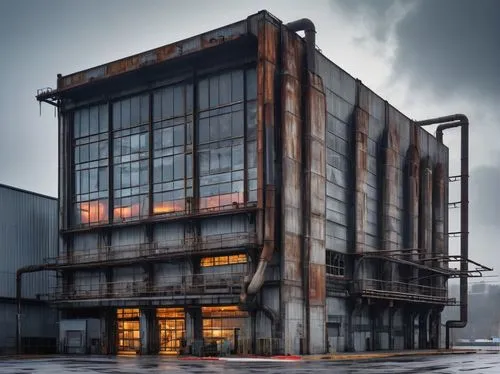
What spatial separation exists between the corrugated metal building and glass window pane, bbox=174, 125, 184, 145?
18.0m

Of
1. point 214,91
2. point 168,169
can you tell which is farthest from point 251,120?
point 168,169

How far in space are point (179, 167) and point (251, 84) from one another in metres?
8.90

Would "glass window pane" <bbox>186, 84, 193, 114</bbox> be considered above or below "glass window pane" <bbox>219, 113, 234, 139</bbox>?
above

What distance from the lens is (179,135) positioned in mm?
59375

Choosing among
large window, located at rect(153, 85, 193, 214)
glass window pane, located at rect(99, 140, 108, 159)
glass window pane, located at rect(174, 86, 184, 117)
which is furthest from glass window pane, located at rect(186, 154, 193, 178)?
glass window pane, located at rect(99, 140, 108, 159)

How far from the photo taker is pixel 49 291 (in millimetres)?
69812

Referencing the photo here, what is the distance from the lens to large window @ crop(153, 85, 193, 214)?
5853cm

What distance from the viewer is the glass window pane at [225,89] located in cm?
5700

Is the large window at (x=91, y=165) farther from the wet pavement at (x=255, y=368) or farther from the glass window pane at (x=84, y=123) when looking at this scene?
the wet pavement at (x=255, y=368)

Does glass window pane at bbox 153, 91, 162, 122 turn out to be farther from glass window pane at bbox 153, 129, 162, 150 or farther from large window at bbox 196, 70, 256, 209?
large window at bbox 196, 70, 256, 209

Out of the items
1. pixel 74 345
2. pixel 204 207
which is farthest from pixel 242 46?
pixel 74 345

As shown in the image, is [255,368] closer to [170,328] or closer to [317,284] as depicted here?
[317,284]

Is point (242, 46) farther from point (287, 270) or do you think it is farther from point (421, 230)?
point (421, 230)

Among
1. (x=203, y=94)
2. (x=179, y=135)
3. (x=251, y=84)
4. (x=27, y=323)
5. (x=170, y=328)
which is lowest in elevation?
(x=27, y=323)
